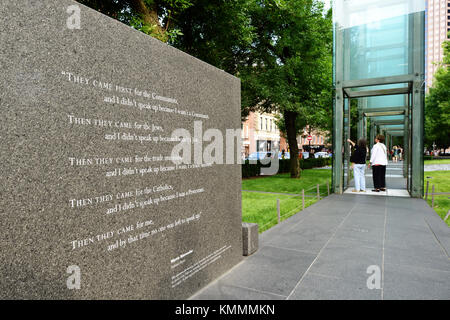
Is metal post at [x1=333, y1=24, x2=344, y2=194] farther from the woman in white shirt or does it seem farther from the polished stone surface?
the polished stone surface

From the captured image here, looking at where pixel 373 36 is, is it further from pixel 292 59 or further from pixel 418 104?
pixel 292 59

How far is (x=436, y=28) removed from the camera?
414 feet

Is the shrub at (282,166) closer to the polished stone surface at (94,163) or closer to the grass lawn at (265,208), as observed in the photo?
the grass lawn at (265,208)

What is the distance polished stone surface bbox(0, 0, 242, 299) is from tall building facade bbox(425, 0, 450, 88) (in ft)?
413

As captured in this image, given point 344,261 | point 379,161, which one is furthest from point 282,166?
point 344,261

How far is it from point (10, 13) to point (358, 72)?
39.8 feet

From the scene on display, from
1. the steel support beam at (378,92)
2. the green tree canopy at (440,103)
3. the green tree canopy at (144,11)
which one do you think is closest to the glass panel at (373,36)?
the steel support beam at (378,92)

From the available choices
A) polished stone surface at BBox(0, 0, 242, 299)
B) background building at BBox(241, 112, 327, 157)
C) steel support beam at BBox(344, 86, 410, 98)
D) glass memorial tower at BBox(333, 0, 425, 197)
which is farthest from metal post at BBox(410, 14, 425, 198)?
background building at BBox(241, 112, 327, 157)

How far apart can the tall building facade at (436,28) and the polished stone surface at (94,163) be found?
413ft

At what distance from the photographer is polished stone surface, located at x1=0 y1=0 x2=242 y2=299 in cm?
174

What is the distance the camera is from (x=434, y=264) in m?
4.12

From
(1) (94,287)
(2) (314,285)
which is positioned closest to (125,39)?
(1) (94,287)

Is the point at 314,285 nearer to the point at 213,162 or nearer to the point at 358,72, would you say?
the point at 213,162

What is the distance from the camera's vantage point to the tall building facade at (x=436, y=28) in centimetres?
11090
